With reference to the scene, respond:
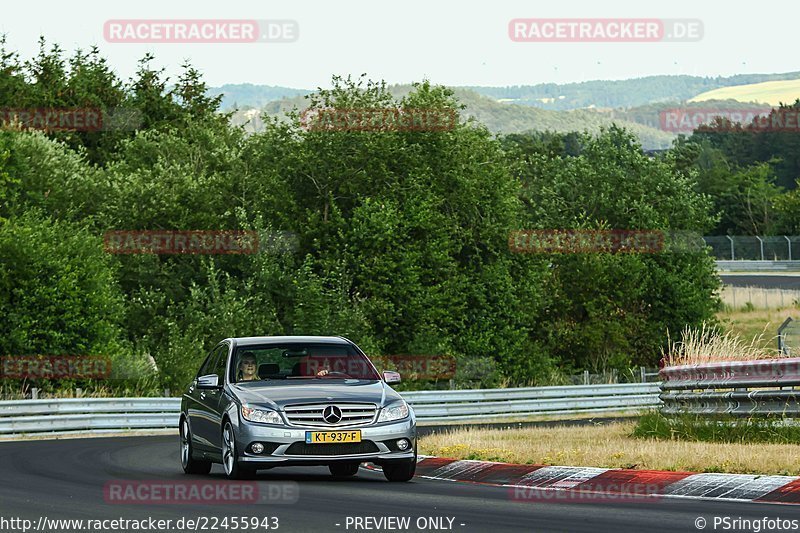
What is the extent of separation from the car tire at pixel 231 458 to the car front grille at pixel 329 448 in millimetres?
569

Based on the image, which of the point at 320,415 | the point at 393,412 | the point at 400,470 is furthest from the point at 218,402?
the point at 400,470

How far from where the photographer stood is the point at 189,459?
54.2 feet

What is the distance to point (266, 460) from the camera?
14266 mm

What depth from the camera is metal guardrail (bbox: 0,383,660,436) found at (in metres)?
30.4

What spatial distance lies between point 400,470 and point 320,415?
1244 mm

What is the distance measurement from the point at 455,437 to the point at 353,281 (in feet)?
85.0

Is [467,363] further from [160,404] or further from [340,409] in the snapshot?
[340,409]

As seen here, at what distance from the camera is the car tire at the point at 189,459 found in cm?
1645

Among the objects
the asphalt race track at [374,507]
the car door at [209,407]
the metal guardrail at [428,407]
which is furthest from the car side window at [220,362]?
the metal guardrail at [428,407]

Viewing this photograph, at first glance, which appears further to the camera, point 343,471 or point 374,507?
point 343,471

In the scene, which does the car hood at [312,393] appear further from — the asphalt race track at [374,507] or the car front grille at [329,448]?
the asphalt race track at [374,507]

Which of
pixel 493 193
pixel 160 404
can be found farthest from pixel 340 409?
pixel 493 193

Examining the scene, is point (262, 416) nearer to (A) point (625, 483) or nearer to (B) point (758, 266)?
(A) point (625, 483)

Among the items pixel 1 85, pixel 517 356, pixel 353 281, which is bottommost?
pixel 517 356
